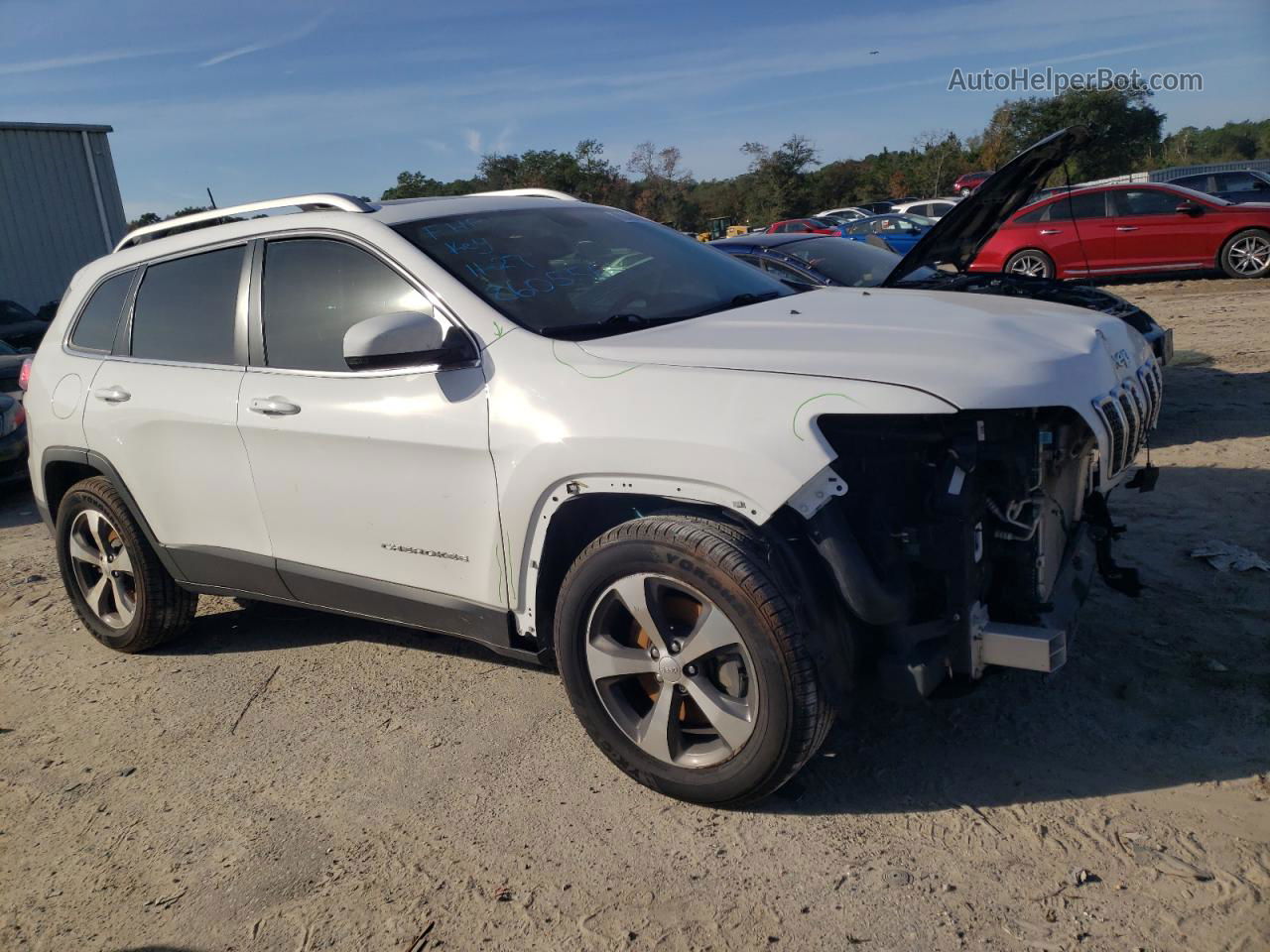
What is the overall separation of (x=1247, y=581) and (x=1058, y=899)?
2.46 meters

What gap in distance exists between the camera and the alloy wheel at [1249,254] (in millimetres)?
14234

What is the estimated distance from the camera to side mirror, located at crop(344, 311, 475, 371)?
10.4 feet

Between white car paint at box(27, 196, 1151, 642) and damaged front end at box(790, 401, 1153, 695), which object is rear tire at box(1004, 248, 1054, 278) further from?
damaged front end at box(790, 401, 1153, 695)

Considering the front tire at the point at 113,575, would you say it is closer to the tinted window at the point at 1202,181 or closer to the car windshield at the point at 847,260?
the car windshield at the point at 847,260

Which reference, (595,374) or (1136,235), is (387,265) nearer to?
(595,374)

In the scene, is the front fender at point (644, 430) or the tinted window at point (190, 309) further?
the tinted window at point (190, 309)

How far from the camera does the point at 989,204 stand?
5.68 metres

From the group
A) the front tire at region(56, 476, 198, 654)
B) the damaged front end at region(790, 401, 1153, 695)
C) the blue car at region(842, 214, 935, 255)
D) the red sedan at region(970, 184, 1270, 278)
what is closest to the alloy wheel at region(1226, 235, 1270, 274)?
the red sedan at region(970, 184, 1270, 278)

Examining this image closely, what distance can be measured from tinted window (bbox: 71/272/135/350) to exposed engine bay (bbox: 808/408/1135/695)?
3.46 meters

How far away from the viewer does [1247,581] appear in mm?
4367

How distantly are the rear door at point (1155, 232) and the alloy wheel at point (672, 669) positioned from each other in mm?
14224

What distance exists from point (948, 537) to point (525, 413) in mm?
1308

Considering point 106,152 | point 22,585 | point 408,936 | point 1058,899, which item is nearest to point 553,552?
point 408,936

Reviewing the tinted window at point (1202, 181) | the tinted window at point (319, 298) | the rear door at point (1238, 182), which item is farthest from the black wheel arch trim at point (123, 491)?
the tinted window at point (1202, 181)
